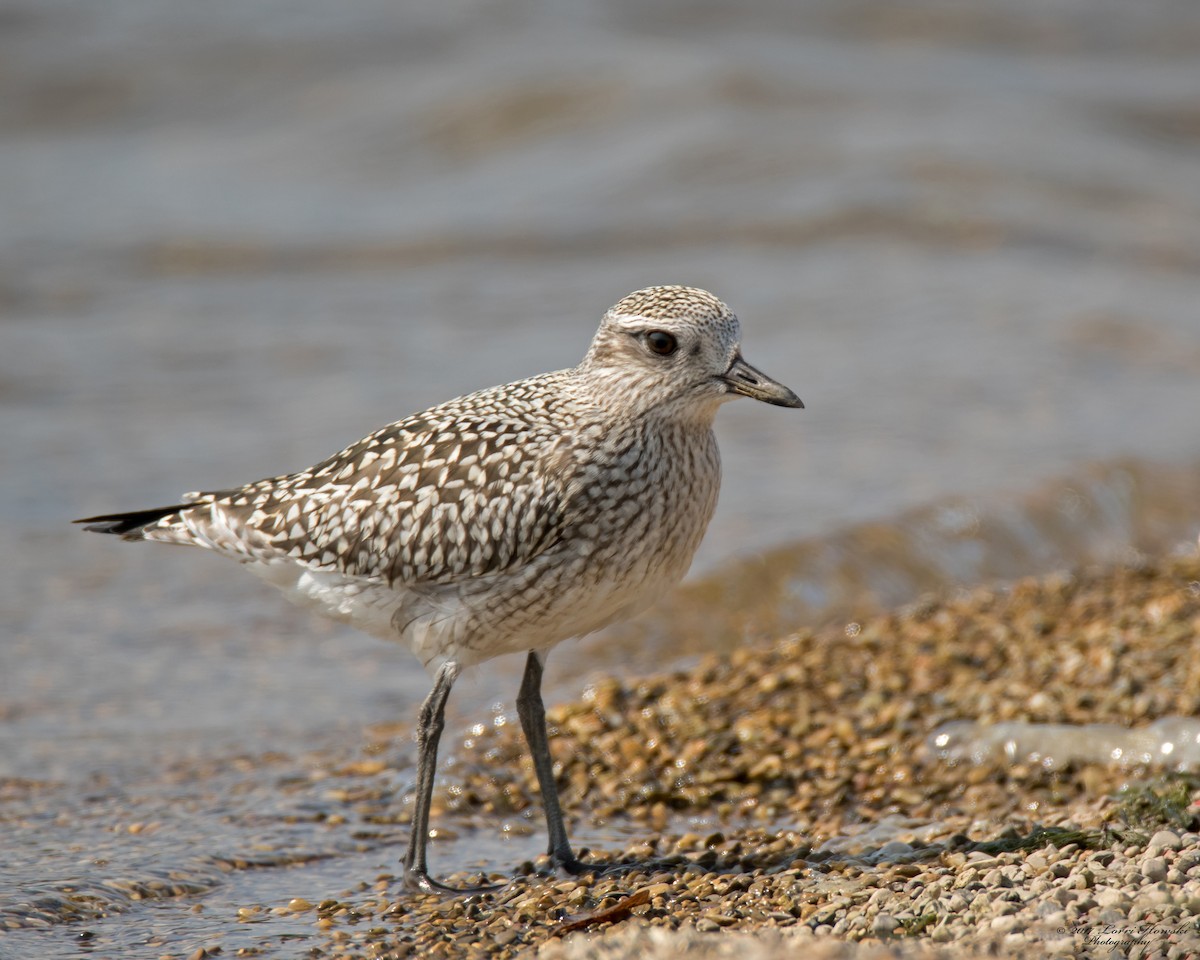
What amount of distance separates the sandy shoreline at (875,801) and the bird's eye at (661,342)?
1903mm

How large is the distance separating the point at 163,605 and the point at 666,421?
14.8 ft

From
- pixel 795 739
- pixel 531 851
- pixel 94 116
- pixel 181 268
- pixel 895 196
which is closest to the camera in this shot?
pixel 531 851

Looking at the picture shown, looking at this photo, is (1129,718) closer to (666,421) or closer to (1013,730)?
(1013,730)

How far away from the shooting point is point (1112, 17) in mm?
19938

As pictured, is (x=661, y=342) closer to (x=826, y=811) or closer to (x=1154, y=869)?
(x=826, y=811)

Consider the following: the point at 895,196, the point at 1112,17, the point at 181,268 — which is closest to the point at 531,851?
the point at 181,268

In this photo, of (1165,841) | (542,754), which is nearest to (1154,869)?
(1165,841)

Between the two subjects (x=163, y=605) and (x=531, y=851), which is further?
(x=163, y=605)

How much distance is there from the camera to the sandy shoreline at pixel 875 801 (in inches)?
190

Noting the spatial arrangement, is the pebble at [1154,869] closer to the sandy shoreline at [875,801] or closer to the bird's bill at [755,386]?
the sandy shoreline at [875,801]

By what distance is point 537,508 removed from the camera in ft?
18.9

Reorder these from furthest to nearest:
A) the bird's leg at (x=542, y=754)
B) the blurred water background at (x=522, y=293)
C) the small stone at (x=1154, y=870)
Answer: the blurred water background at (x=522, y=293) → the bird's leg at (x=542, y=754) → the small stone at (x=1154, y=870)

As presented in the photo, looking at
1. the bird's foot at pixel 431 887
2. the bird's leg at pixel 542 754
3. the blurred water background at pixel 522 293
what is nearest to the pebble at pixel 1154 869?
the bird's leg at pixel 542 754

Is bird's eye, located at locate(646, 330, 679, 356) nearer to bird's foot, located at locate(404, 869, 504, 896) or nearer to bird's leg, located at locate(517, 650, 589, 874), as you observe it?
bird's leg, located at locate(517, 650, 589, 874)
